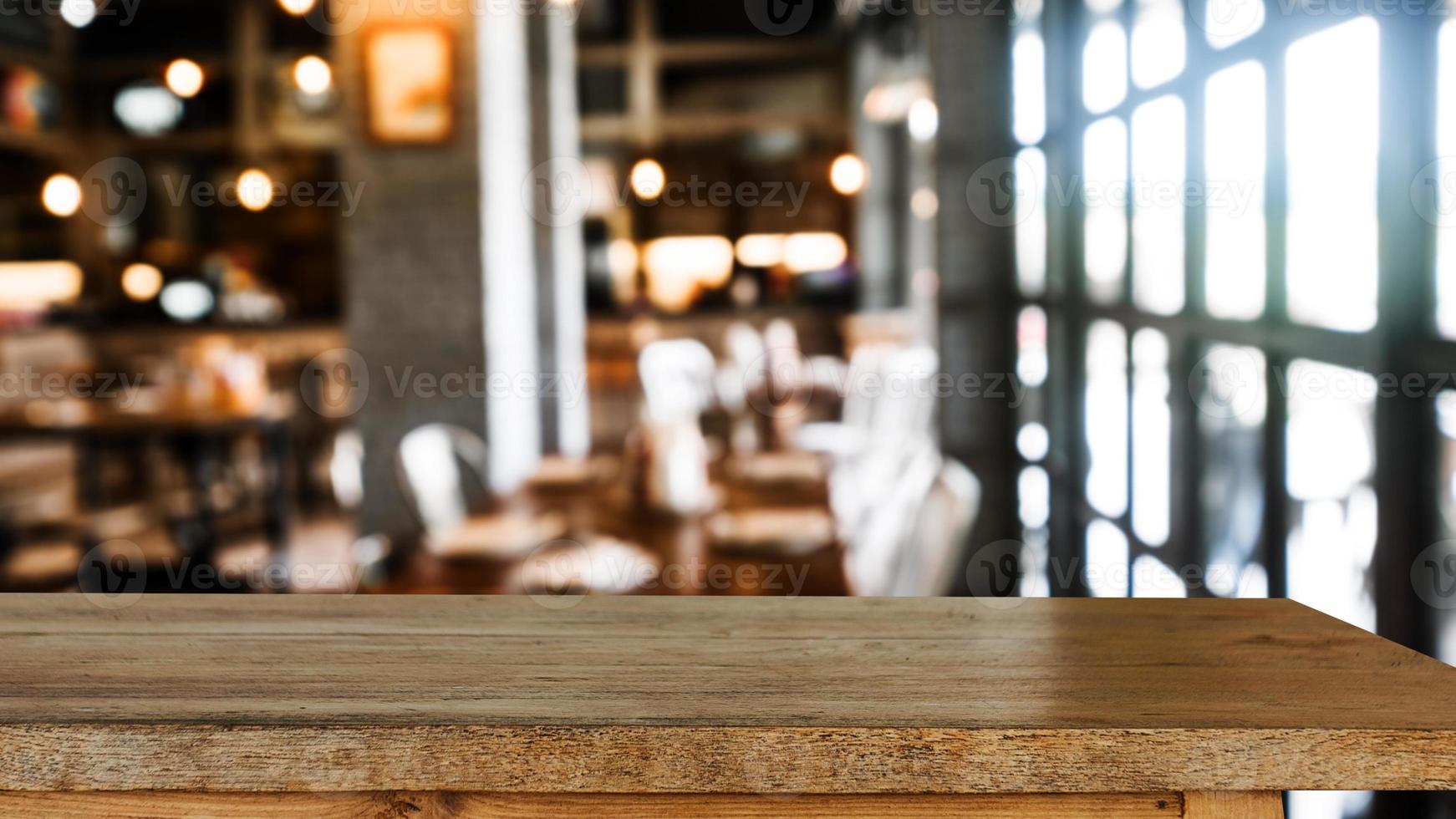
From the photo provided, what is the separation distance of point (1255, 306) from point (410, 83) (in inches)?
144

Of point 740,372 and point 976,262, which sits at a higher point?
point 976,262

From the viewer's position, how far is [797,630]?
2.65 feet

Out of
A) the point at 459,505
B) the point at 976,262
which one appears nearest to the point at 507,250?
the point at 459,505

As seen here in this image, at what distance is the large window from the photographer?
139 cm

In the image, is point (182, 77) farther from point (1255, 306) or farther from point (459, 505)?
point (1255, 306)

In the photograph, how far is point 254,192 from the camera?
8.17 m

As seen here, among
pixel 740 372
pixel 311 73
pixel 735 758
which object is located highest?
pixel 311 73

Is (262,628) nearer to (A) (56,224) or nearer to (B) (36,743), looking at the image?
(B) (36,743)

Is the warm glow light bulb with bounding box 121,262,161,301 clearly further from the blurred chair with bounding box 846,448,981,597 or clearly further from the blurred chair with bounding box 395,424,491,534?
the blurred chair with bounding box 846,448,981,597

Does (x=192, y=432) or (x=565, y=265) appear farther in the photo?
(x=565, y=265)

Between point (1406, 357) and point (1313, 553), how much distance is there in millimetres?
479

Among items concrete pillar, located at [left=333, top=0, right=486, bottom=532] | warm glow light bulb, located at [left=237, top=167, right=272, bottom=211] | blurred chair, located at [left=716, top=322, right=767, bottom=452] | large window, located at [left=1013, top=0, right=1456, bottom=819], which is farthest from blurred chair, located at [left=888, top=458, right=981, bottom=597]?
warm glow light bulb, located at [left=237, top=167, right=272, bottom=211]

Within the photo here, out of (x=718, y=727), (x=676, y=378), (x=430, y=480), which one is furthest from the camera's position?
(x=676, y=378)

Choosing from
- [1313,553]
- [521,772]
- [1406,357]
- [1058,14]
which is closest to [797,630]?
[521,772]
